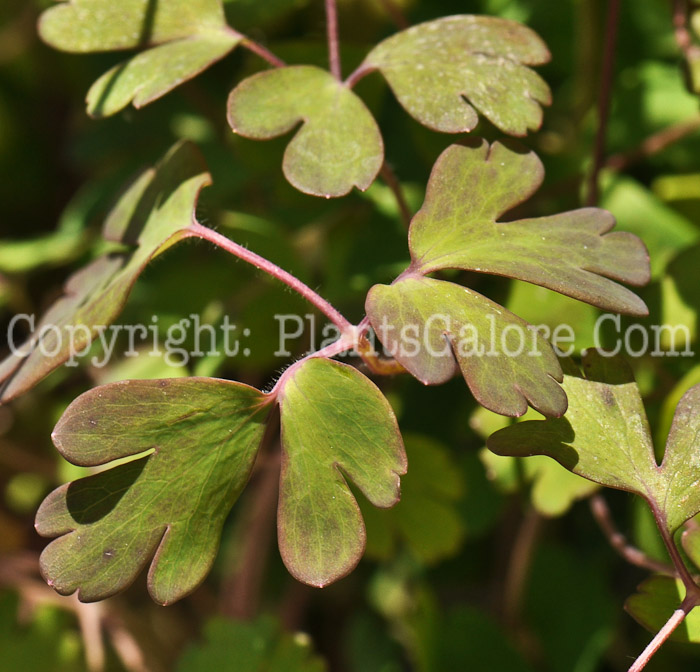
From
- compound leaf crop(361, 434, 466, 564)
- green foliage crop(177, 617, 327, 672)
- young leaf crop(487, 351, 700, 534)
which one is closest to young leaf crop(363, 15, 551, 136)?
young leaf crop(487, 351, 700, 534)

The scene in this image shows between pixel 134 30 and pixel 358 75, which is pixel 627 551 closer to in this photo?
pixel 358 75

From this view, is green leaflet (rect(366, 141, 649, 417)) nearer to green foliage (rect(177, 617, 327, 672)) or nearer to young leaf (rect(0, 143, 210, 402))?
young leaf (rect(0, 143, 210, 402))

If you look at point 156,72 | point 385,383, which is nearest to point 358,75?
point 156,72

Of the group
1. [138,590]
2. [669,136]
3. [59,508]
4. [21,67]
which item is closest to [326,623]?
[138,590]

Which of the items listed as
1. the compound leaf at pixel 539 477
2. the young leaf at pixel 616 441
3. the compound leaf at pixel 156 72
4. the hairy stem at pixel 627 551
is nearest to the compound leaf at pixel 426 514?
the compound leaf at pixel 539 477

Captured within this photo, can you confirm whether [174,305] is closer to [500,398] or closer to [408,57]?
[408,57]
